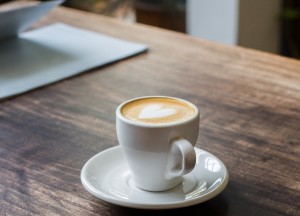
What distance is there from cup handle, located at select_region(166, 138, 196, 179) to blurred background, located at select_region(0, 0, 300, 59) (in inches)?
62.7

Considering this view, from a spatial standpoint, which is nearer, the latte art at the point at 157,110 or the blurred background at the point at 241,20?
the latte art at the point at 157,110

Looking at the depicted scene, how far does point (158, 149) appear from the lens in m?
0.61

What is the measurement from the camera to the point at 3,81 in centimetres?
106

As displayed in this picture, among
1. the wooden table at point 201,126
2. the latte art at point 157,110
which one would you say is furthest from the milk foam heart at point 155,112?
the wooden table at point 201,126

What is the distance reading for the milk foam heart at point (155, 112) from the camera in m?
0.64

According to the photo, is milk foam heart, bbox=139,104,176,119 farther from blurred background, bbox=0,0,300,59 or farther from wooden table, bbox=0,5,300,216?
blurred background, bbox=0,0,300,59

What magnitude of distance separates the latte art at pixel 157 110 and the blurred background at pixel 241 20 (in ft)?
4.98

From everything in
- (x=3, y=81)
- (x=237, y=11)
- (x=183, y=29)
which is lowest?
(x=183, y=29)

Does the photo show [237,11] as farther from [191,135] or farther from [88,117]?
[191,135]

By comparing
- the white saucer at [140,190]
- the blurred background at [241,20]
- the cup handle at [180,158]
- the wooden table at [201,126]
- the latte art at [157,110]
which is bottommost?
the blurred background at [241,20]

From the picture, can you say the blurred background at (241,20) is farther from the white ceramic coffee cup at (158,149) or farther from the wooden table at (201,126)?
the white ceramic coffee cup at (158,149)

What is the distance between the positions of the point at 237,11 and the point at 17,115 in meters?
1.38

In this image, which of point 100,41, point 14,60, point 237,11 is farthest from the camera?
point 237,11

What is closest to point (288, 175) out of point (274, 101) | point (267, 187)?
point (267, 187)
